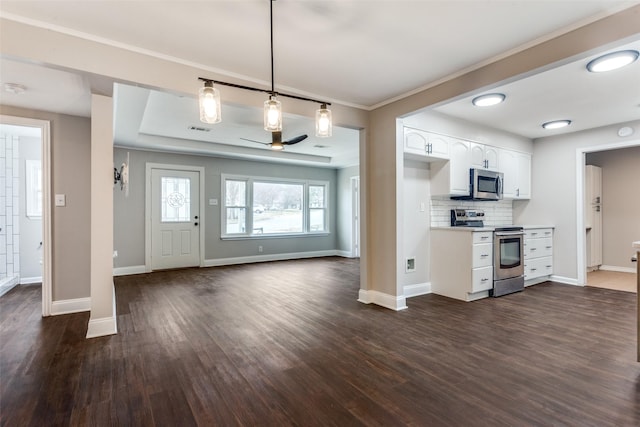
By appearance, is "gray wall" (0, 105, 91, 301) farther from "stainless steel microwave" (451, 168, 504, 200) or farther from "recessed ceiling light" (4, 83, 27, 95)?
"stainless steel microwave" (451, 168, 504, 200)

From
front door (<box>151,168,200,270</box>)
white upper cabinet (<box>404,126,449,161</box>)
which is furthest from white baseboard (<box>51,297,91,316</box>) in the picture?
white upper cabinet (<box>404,126,449,161</box>)

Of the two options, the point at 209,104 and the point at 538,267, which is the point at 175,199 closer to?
the point at 209,104

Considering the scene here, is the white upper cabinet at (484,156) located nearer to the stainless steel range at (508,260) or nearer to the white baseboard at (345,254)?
the stainless steel range at (508,260)

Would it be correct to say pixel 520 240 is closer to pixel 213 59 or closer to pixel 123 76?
pixel 213 59

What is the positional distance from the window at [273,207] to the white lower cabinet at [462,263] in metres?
4.35

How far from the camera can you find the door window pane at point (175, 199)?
6445 mm

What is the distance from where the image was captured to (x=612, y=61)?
2666 mm

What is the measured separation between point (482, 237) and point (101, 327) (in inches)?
172

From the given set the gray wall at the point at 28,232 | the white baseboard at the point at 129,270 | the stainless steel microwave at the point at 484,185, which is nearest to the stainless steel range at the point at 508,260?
the stainless steel microwave at the point at 484,185

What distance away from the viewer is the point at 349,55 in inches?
105

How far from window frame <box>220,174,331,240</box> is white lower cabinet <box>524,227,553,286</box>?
4834mm

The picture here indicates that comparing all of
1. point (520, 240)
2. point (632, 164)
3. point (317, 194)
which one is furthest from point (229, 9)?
point (632, 164)

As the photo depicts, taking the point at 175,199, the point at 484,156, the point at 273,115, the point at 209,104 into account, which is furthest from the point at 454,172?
the point at 175,199

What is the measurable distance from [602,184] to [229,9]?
7.65m
